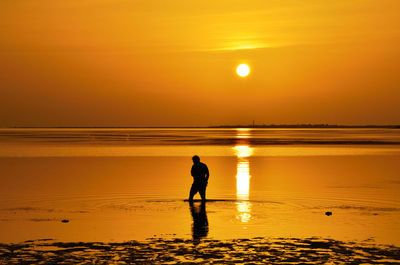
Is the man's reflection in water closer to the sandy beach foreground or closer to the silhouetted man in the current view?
the silhouetted man

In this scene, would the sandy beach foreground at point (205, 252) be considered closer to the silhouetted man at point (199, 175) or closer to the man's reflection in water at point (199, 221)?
the man's reflection in water at point (199, 221)

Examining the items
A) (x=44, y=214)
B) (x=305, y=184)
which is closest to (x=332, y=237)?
(x=44, y=214)

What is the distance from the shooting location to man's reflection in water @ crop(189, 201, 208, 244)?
50.7 ft

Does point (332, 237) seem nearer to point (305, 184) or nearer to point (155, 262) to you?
point (155, 262)

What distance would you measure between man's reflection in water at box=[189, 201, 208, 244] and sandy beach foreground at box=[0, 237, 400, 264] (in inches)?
29.5

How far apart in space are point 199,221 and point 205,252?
4650 mm

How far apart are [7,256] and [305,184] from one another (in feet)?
63.0

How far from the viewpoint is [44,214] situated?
19500mm

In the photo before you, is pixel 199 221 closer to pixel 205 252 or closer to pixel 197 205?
pixel 197 205

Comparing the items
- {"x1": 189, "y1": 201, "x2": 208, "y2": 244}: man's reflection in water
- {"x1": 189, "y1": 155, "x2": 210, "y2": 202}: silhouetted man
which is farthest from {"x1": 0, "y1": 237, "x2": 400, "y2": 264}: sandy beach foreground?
{"x1": 189, "y1": 155, "x2": 210, "y2": 202}: silhouetted man

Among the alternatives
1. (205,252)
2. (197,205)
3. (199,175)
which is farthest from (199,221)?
(205,252)

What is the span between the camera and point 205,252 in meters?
13.2

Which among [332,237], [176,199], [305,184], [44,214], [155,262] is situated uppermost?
[305,184]

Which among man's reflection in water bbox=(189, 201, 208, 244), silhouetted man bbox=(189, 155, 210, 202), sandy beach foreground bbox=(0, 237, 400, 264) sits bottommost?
sandy beach foreground bbox=(0, 237, 400, 264)
